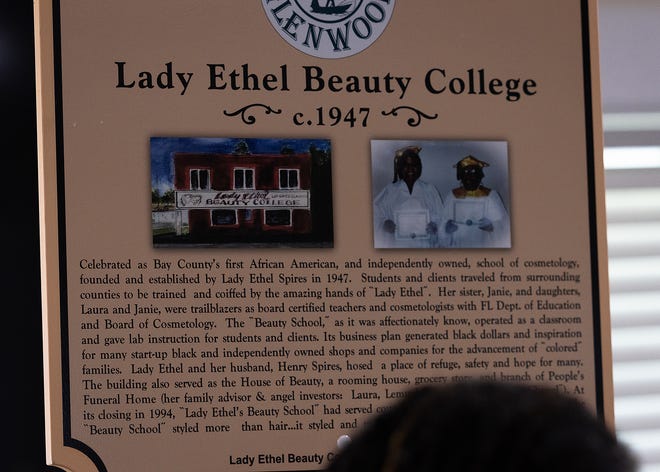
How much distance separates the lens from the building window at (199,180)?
2164mm

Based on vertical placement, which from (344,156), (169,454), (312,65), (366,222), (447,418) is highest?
(312,65)

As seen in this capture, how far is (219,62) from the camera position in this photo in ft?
7.27

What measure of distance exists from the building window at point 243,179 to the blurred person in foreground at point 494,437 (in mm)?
1546

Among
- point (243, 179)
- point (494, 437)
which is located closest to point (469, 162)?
point (243, 179)

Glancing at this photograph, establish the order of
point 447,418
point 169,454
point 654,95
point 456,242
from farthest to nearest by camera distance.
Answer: point 654,95, point 456,242, point 169,454, point 447,418

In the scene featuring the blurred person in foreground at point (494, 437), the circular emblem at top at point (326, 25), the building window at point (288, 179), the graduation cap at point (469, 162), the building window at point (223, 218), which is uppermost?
the circular emblem at top at point (326, 25)

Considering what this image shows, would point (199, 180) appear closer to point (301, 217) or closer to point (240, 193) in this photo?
point (240, 193)

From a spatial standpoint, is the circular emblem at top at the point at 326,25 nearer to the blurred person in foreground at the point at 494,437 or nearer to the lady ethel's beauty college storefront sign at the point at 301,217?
the lady ethel's beauty college storefront sign at the point at 301,217

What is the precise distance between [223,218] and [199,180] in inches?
3.6

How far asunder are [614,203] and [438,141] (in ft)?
1.87

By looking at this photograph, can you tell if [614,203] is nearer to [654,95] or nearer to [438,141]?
[654,95]

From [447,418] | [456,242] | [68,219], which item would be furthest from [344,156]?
[447,418]

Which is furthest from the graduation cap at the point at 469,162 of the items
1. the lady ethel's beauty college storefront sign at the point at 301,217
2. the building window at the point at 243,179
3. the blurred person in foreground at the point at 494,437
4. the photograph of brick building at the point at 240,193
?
the blurred person in foreground at the point at 494,437

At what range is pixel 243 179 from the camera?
7.16 ft
